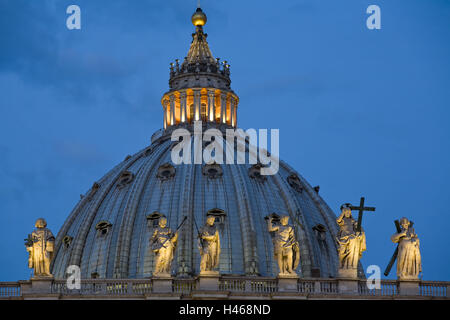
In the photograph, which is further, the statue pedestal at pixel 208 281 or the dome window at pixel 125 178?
the dome window at pixel 125 178

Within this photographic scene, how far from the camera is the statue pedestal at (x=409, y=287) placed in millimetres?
79188

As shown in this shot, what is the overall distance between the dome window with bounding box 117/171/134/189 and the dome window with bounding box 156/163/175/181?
3199 mm

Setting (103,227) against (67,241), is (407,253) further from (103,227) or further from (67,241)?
(67,241)

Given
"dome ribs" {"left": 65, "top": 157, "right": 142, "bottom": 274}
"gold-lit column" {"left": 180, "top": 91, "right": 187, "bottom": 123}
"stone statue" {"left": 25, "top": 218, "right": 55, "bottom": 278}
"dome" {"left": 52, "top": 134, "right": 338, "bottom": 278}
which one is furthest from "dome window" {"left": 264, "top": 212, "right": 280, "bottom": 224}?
"stone statue" {"left": 25, "top": 218, "right": 55, "bottom": 278}

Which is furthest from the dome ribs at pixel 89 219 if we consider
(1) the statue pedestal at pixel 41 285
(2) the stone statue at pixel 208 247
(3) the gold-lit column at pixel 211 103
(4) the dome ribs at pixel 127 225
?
(2) the stone statue at pixel 208 247

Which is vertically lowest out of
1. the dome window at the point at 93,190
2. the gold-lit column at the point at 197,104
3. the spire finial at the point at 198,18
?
the dome window at the point at 93,190

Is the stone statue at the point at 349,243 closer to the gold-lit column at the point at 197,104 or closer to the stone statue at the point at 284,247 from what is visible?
the stone statue at the point at 284,247

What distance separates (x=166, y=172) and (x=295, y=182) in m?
12.7

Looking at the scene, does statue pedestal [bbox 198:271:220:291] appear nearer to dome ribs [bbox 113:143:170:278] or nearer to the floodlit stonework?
the floodlit stonework

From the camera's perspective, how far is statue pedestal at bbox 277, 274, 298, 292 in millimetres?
79688

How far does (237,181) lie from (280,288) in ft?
156

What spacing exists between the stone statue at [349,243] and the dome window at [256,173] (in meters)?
48.4

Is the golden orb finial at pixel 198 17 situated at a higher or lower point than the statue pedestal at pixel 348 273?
higher

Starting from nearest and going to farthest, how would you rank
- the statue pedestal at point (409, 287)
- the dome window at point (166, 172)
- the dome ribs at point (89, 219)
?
the statue pedestal at point (409, 287) < the dome ribs at point (89, 219) < the dome window at point (166, 172)
